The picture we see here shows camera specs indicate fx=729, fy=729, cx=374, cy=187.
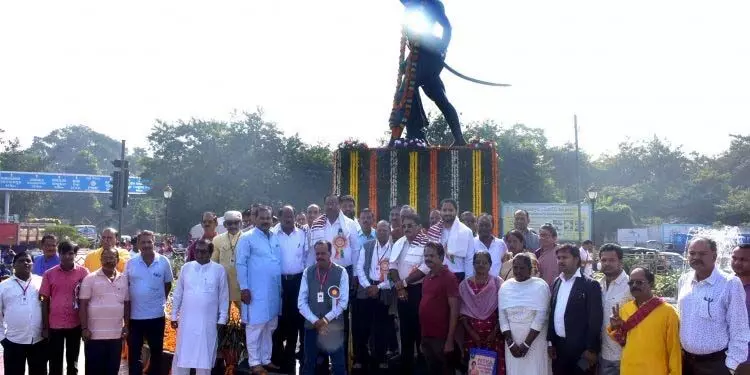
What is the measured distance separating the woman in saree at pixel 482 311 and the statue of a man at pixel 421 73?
15.0ft

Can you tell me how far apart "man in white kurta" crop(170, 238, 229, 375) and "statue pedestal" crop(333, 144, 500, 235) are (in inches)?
146

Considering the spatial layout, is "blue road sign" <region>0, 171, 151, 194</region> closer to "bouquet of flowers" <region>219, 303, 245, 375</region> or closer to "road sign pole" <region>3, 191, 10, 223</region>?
"road sign pole" <region>3, 191, 10, 223</region>

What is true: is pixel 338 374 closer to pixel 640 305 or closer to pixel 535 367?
pixel 535 367

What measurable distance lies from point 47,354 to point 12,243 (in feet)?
80.0

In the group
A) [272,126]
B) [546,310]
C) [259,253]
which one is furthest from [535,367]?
[272,126]

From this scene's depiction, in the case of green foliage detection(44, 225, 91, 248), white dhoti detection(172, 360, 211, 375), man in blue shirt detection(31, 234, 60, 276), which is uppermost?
green foliage detection(44, 225, 91, 248)

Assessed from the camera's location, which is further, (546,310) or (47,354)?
(47,354)

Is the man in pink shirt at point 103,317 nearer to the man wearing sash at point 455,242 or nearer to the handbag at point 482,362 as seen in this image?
the man wearing sash at point 455,242

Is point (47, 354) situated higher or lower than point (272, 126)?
lower

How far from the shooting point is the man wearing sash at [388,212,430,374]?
7496mm

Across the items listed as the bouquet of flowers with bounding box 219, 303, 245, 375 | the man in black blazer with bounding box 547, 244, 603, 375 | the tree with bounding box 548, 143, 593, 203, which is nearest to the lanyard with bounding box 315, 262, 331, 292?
the bouquet of flowers with bounding box 219, 303, 245, 375

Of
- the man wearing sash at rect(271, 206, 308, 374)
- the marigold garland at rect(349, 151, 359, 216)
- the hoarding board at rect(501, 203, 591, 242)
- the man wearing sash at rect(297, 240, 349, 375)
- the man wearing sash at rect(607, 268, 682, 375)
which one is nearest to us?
the man wearing sash at rect(607, 268, 682, 375)

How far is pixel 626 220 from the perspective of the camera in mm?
42062

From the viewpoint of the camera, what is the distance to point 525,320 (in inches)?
256
